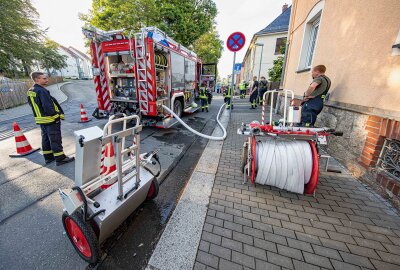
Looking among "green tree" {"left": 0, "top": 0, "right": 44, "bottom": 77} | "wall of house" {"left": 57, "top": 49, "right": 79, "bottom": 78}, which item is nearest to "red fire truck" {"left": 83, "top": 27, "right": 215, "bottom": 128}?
"green tree" {"left": 0, "top": 0, "right": 44, "bottom": 77}

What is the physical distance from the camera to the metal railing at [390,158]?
8.16 feet

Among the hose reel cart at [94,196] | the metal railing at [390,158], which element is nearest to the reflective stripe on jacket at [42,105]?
the hose reel cart at [94,196]

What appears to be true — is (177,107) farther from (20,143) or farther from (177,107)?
(20,143)

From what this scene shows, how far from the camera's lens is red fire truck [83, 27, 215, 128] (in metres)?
4.89

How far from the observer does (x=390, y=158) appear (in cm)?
257

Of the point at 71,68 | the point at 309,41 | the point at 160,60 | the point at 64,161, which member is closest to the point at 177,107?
the point at 160,60

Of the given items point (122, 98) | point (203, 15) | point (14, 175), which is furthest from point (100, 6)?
point (14, 175)

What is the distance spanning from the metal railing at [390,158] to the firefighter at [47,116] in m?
5.65

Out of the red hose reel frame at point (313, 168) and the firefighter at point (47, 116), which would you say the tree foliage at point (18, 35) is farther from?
the red hose reel frame at point (313, 168)

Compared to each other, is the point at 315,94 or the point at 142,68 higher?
the point at 142,68

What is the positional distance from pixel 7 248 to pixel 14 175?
6.50 ft

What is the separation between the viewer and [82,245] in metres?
1.72

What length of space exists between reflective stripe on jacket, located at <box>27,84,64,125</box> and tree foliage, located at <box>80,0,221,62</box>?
519 inches

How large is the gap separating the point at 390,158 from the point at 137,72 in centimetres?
566
